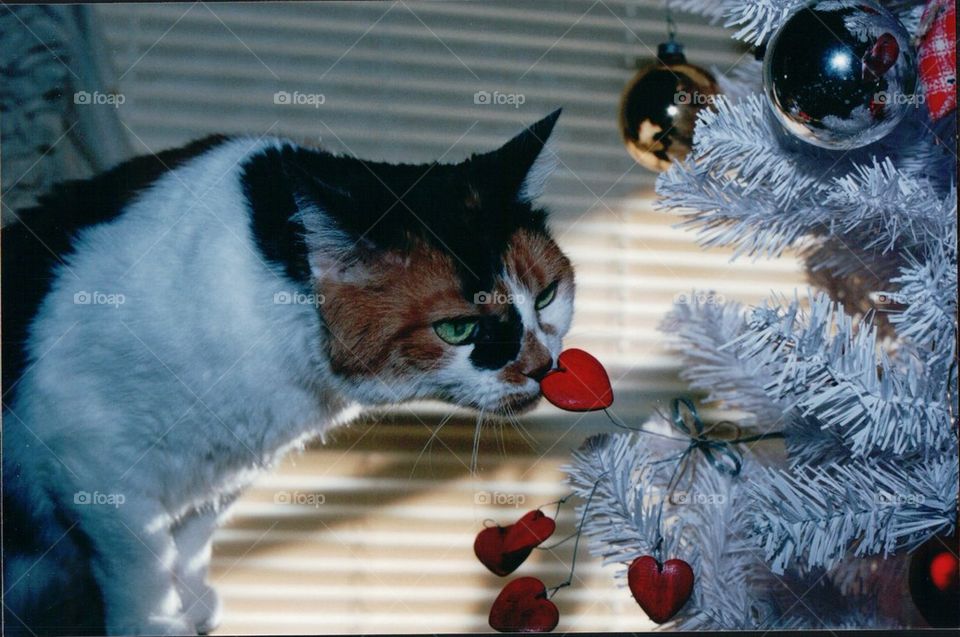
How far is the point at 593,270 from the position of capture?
102 centimetres

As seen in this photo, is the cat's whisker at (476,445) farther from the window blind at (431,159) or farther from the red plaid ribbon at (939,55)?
the red plaid ribbon at (939,55)

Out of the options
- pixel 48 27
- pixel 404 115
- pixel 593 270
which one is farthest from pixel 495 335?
pixel 48 27

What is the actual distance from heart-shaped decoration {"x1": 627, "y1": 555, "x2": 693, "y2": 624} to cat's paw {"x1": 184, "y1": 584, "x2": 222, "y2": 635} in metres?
0.51

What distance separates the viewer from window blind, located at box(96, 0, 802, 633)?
994mm

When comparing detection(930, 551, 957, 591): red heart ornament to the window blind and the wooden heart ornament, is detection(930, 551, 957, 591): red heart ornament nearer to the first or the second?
the window blind

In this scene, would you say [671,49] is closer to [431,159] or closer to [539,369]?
[431,159]

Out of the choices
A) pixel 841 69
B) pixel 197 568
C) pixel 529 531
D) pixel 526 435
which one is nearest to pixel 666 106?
pixel 841 69

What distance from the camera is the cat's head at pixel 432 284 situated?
0.94 m

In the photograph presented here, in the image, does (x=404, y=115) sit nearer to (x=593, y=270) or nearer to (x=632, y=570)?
(x=593, y=270)

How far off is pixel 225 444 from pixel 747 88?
782mm

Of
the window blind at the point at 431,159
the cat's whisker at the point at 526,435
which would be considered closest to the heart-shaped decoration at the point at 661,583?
the window blind at the point at 431,159

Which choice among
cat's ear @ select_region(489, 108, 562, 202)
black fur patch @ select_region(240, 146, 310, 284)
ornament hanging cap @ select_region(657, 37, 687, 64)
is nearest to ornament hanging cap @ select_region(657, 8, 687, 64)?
ornament hanging cap @ select_region(657, 37, 687, 64)

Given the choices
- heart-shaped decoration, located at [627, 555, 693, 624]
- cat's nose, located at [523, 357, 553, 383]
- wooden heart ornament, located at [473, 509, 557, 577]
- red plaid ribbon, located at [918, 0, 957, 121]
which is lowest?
heart-shaped decoration, located at [627, 555, 693, 624]

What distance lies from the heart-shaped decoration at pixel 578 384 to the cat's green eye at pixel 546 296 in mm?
65
